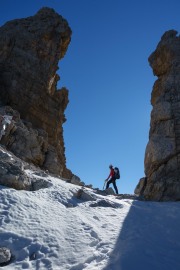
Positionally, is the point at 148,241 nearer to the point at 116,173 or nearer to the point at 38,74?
the point at 116,173

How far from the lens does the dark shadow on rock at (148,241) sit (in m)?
10.1

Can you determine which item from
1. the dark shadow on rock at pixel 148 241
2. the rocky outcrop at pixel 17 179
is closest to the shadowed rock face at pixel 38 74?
the rocky outcrop at pixel 17 179

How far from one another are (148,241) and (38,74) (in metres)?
33.8

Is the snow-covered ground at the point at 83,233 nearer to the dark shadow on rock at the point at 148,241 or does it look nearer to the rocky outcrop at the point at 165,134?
the dark shadow on rock at the point at 148,241

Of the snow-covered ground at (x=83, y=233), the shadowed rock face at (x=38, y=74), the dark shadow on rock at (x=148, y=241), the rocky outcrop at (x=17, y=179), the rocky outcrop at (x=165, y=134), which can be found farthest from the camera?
the shadowed rock face at (x=38, y=74)

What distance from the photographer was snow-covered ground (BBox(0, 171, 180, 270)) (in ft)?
33.4

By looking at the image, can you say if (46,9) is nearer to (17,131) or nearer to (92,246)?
(17,131)

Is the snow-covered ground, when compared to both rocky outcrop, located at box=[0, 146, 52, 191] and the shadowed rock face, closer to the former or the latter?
rocky outcrop, located at box=[0, 146, 52, 191]

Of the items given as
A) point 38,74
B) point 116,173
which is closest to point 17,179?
point 116,173

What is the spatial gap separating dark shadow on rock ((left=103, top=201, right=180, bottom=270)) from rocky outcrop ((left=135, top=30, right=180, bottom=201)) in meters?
4.67

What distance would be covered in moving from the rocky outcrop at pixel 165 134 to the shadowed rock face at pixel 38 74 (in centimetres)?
1300

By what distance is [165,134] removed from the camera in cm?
2323

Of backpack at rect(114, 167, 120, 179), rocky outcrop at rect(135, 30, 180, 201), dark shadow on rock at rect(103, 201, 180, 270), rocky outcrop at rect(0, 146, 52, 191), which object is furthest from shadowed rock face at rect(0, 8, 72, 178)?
dark shadow on rock at rect(103, 201, 180, 270)

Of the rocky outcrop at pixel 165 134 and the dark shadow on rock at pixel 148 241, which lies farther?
the rocky outcrop at pixel 165 134
